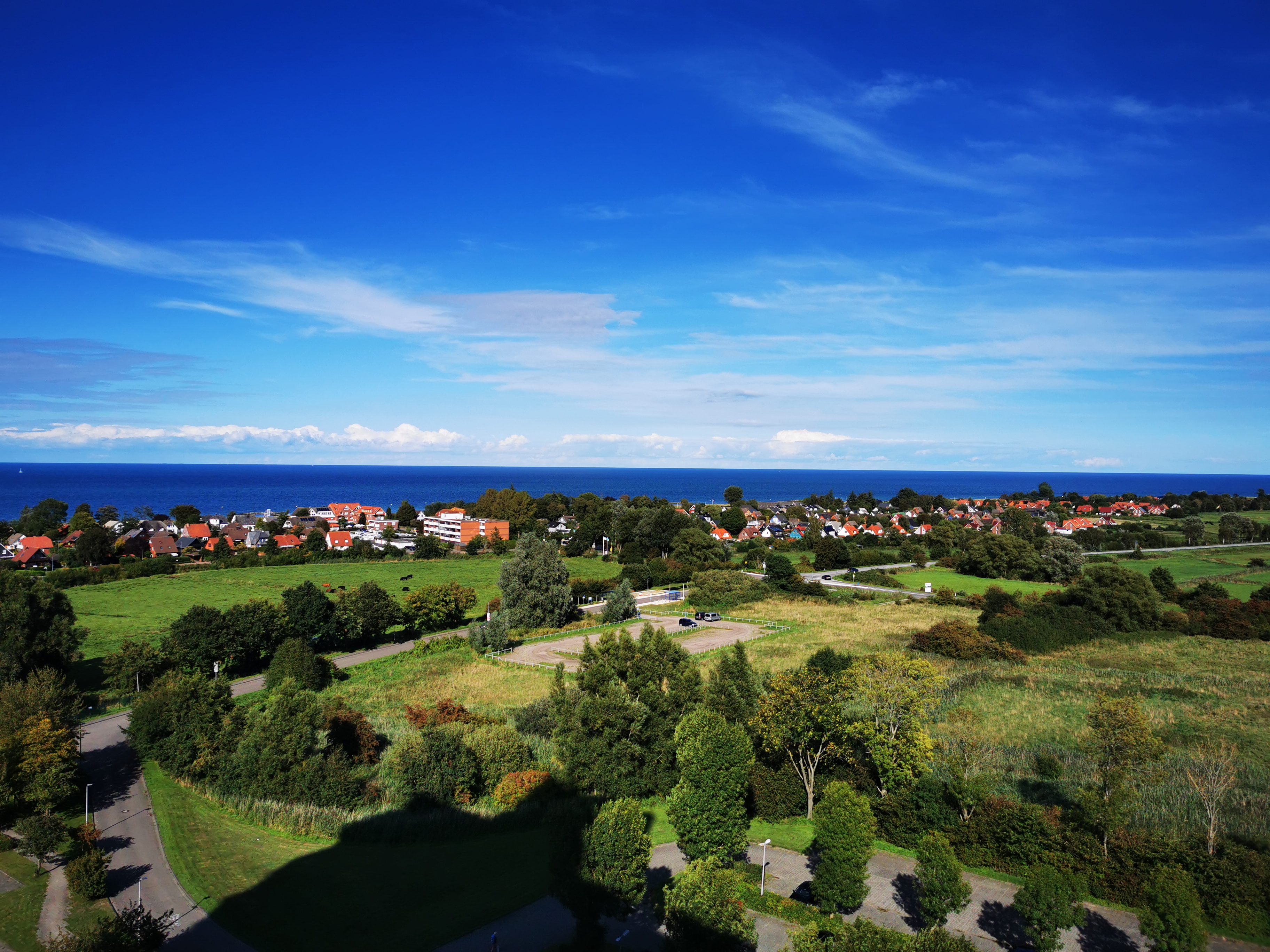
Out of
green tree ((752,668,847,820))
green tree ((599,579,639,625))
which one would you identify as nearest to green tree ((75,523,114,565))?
green tree ((599,579,639,625))

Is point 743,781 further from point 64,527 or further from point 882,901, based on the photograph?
point 64,527

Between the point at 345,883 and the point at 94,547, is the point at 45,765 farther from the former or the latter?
the point at 94,547

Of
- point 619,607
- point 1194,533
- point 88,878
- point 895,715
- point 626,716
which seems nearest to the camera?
point 88,878

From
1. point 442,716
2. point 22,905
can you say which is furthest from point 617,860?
point 442,716

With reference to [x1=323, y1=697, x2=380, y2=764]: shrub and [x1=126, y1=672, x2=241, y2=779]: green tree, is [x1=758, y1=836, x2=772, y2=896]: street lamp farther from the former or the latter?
[x1=126, y1=672, x2=241, y2=779]: green tree

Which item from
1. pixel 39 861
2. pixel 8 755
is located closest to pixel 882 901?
pixel 39 861
